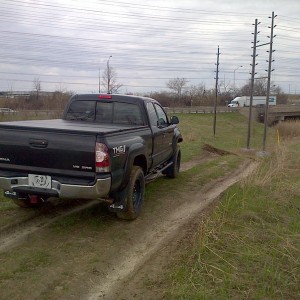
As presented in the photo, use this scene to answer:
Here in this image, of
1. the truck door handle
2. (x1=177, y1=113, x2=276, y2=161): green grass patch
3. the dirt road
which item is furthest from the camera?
(x1=177, y1=113, x2=276, y2=161): green grass patch

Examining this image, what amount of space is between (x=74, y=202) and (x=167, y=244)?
8.08ft

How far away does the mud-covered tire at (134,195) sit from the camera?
5.64 meters

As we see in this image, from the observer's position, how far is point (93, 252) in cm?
465

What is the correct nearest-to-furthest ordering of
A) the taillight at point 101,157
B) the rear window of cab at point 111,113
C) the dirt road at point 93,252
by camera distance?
the dirt road at point 93,252, the taillight at point 101,157, the rear window of cab at point 111,113

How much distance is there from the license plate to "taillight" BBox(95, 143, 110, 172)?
0.71 meters

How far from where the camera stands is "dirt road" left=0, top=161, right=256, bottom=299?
3.72 metres

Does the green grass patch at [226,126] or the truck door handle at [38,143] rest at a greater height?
the truck door handle at [38,143]

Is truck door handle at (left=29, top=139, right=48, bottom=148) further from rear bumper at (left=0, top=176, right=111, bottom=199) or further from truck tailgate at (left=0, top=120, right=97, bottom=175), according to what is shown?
rear bumper at (left=0, top=176, right=111, bottom=199)

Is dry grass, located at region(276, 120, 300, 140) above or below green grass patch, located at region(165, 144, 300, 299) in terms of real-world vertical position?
below

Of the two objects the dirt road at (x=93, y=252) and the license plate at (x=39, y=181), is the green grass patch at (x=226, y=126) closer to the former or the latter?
the dirt road at (x=93, y=252)

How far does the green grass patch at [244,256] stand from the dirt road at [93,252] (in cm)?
32

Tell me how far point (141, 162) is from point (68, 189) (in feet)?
5.66

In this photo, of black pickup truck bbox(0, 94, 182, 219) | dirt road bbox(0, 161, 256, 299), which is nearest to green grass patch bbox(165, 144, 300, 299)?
dirt road bbox(0, 161, 256, 299)

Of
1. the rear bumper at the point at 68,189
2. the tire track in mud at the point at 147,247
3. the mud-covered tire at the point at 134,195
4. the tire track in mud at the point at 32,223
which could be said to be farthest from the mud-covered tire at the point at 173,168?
the rear bumper at the point at 68,189
